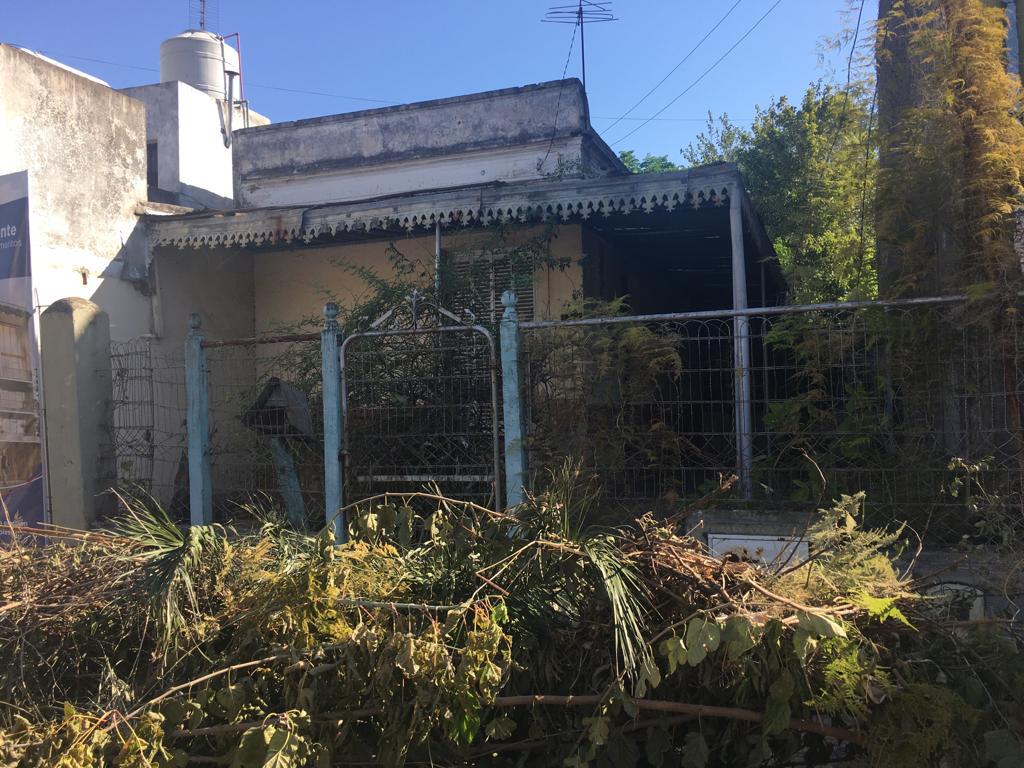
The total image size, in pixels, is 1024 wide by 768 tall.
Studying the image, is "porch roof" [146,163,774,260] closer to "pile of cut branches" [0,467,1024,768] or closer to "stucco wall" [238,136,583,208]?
"stucco wall" [238,136,583,208]

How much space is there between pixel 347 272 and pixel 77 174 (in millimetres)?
2754

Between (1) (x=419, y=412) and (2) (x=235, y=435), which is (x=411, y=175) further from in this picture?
(1) (x=419, y=412)

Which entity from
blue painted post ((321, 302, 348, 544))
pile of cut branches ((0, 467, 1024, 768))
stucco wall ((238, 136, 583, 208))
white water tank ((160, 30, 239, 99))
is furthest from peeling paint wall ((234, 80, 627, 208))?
pile of cut branches ((0, 467, 1024, 768))

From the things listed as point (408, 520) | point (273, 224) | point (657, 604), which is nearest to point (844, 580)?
point (657, 604)

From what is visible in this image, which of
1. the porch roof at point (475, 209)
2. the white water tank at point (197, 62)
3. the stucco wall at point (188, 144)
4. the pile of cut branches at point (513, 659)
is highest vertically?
the white water tank at point (197, 62)

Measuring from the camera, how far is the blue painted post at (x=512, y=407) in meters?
4.92

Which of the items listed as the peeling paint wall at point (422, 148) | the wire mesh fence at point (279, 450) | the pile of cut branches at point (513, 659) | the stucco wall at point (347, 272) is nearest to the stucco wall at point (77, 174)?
the stucco wall at point (347, 272)

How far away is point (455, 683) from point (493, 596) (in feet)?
1.21

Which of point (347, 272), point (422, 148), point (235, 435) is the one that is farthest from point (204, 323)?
point (422, 148)

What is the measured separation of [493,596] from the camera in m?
2.73

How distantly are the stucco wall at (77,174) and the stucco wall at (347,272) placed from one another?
1.52 metres

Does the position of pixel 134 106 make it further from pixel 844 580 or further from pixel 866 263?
pixel 844 580

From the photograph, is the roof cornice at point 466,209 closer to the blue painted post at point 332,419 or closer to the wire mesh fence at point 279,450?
the wire mesh fence at point 279,450

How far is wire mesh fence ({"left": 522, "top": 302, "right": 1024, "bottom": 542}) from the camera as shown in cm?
424
